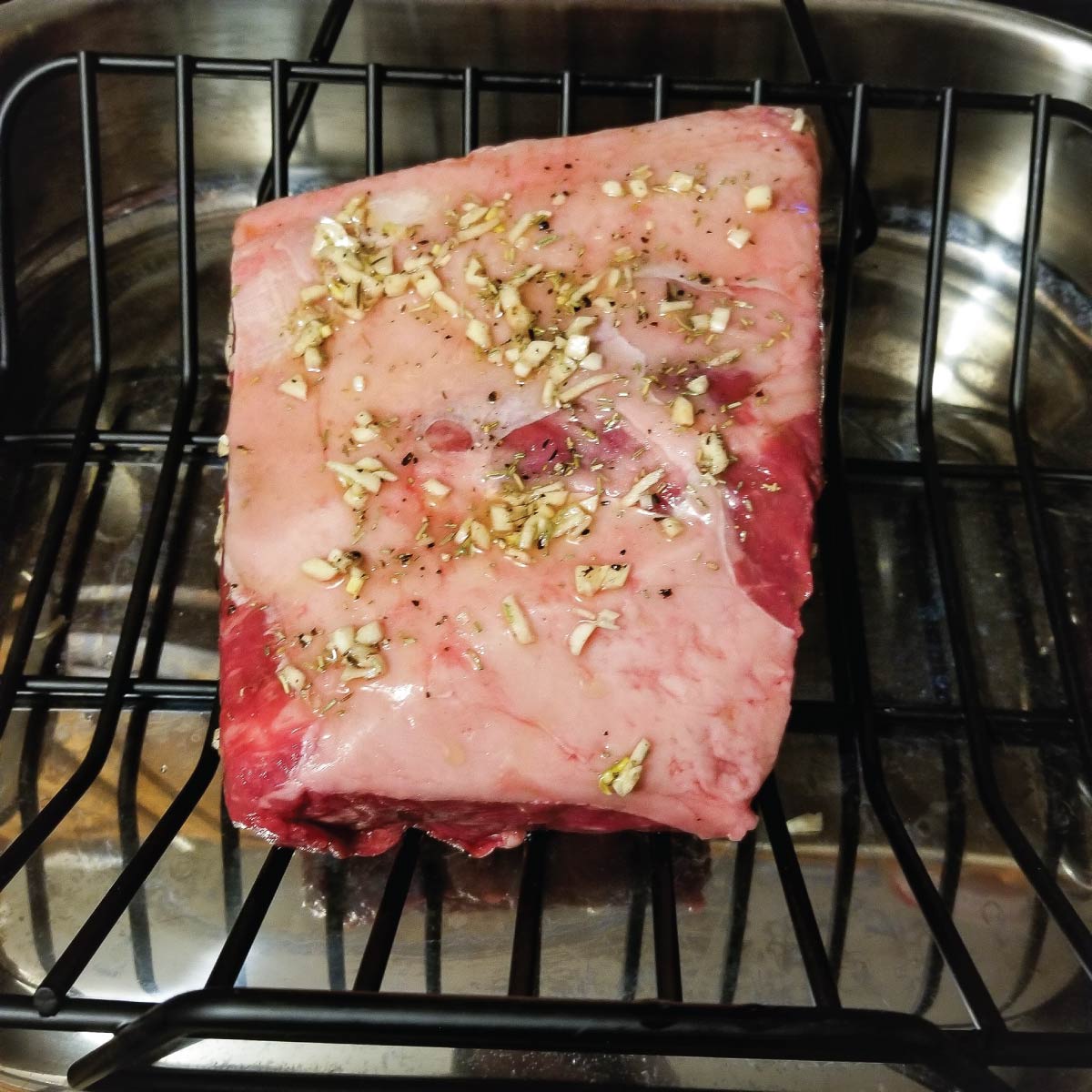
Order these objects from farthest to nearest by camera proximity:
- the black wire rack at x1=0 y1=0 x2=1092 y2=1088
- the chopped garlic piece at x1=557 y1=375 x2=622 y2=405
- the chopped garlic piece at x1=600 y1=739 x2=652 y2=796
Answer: the chopped garlic piece at x1=557 y1=375 x2=622 y2=405 < the chopped garlic piece at x1=600 y1=739 x2=652 y2=796 < the black wire rack at x1=0 y1=0 x2=1092 y2=1088

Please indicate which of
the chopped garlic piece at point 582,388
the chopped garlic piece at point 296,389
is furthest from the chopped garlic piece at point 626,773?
the chopped garlic piece at point 296,389

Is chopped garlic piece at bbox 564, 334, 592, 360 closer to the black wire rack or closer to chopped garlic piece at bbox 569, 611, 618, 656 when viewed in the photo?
chopped garlic piece at bbox 569, 611, 618, 656

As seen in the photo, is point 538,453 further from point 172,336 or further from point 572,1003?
point 172,336

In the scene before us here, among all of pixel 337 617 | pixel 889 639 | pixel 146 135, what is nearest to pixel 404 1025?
pixel 337 617

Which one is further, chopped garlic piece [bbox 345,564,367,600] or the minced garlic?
the minced garlic

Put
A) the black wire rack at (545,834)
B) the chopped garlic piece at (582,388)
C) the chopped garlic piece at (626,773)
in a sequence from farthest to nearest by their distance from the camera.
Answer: the chopped garlic piece at (582,388) → the chopped garlic piece at (626,773) → the black wire rack at (545,834)

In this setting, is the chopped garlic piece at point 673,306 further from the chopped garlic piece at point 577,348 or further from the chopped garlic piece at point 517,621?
the chopped garlic piece at point 517,621

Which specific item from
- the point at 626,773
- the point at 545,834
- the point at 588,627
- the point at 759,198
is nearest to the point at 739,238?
the point at 759,198

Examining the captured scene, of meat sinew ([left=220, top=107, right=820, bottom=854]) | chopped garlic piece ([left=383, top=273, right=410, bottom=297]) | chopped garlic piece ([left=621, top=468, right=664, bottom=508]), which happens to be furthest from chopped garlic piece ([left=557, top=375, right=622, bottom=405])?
chopped garlic piece ([left=383, top=273, right=410, bottom=297])
